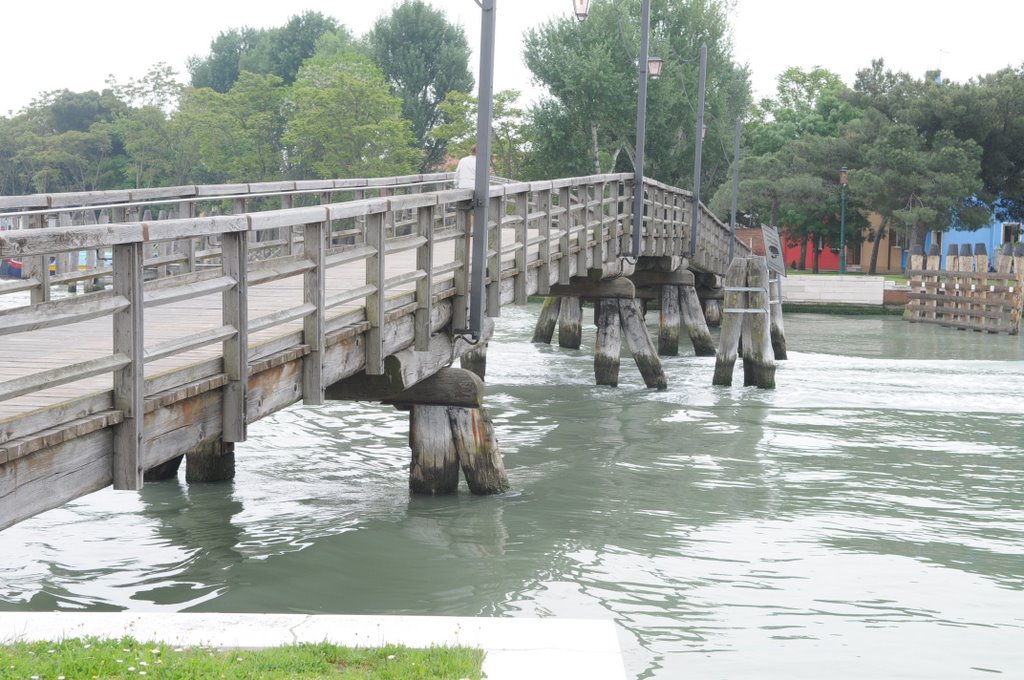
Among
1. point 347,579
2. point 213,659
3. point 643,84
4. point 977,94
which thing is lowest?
point 347,579

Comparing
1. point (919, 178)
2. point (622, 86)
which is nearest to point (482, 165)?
point (919, 178)

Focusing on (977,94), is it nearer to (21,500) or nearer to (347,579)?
(347,579)

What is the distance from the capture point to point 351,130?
2248 inches

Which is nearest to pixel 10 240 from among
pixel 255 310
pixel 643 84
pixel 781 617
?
pixel 255 310

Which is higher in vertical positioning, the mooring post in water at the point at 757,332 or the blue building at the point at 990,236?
the blue building at the point at 990,236

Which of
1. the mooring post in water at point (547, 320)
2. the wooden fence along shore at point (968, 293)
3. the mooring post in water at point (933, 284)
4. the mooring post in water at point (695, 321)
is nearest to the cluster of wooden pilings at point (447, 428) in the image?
the mooring post in water at point (695, 321)

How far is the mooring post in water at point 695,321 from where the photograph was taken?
87.1 feet

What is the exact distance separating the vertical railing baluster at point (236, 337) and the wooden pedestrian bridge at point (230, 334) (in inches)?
0.5

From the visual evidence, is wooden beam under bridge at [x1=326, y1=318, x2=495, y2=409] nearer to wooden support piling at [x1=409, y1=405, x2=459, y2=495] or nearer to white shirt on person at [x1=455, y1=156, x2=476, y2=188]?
wooden support piling at [x1=409, y1=405, x2=459, y2=495]

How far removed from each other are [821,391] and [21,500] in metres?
16.4

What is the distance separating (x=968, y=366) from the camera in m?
24.6

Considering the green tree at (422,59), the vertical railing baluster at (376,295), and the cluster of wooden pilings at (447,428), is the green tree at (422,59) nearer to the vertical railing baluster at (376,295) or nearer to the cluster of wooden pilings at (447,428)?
the cluster of wooden pilings at (447,428)

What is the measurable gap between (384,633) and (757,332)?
15332 mm

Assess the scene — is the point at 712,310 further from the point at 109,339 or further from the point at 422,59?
the point at 422,59
